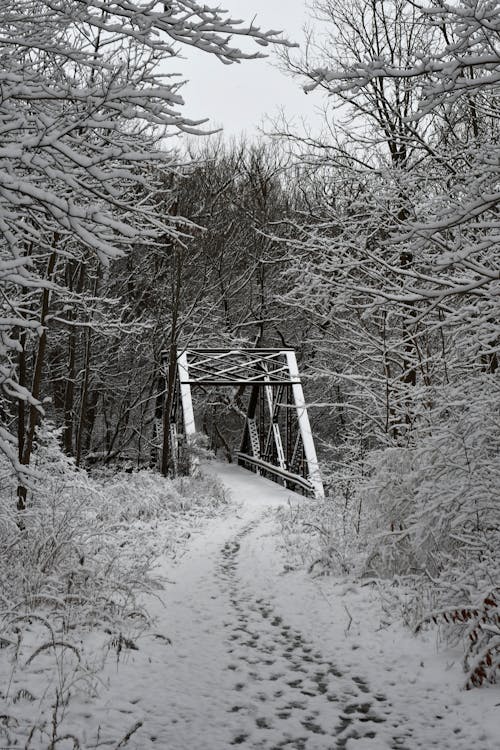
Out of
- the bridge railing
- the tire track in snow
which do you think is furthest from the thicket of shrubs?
the bridge railing

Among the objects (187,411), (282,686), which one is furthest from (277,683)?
(187,411)

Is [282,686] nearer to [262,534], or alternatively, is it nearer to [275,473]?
[262,534]

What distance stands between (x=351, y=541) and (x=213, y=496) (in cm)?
610

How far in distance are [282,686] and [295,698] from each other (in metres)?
0.17

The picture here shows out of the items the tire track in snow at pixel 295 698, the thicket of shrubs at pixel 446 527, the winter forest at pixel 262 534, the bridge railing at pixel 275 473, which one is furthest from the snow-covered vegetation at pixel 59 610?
the bridge railing at pixel 275 473

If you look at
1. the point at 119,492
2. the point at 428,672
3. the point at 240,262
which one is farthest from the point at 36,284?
the point at 240,262

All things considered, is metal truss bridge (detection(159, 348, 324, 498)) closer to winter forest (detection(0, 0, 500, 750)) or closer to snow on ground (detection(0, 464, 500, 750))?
winter forest (detection(0, 0, 500, 750))

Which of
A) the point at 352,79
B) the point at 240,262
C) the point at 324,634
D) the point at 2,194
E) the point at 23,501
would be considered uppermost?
the point at 240,262

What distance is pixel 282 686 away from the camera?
10.9ft

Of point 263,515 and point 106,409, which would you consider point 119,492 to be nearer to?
point 263,515

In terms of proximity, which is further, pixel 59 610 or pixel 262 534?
pixel 262 534

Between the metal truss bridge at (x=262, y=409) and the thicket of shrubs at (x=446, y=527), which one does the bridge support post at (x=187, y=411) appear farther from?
the thicket of shrubs at (x=446, y=527)

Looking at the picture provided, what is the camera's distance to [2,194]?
8.25 feet

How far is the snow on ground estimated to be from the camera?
2707mm
